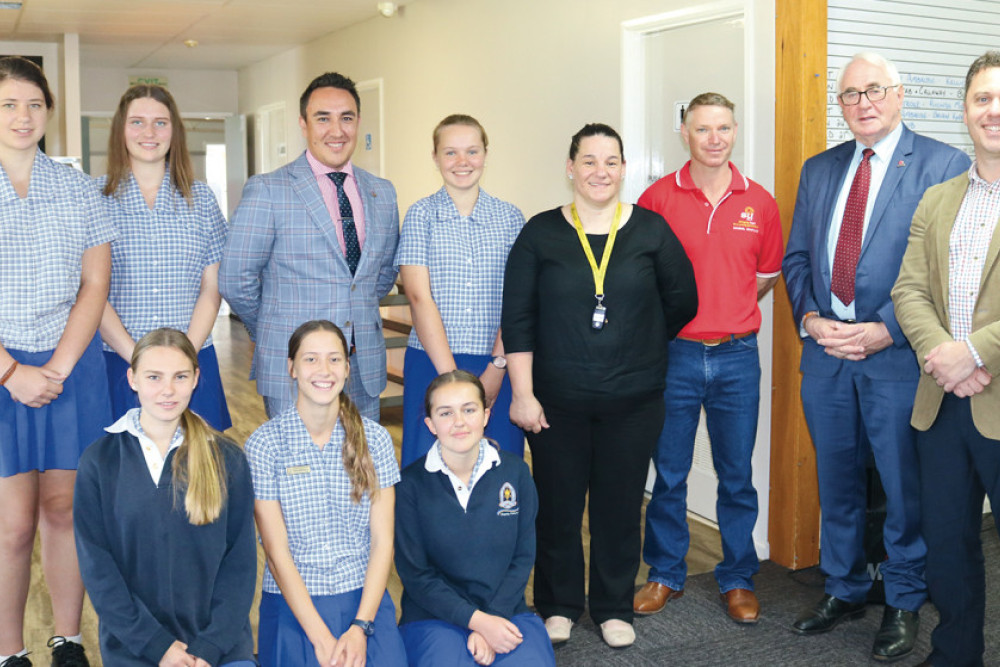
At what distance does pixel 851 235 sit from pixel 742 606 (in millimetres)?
1262

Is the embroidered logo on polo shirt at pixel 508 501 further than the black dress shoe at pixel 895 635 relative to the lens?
No

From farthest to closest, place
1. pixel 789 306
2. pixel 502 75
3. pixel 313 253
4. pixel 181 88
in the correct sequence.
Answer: pixel 181 88
pixel 502 75
pixel 789 306
pixel 313 253

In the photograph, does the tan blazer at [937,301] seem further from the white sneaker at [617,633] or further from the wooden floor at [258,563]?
the wooden floor at [258,563]

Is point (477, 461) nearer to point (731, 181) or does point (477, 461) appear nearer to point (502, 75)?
point (731, 181)

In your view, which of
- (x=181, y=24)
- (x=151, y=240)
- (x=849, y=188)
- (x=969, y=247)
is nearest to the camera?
(x=969, y=247)

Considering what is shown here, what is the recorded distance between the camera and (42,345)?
2.73 m

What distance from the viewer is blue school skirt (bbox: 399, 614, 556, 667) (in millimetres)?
2535

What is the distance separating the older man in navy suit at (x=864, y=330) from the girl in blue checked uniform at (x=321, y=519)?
4.74 ft

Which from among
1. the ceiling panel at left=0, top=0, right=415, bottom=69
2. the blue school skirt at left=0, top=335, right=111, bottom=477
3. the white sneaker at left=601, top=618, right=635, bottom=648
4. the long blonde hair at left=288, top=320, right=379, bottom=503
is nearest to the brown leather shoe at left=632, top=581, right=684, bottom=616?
the white sneaker at left=601, top=618, right=635, bottom=648

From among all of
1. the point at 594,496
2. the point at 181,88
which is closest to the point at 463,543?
the point at 594,496

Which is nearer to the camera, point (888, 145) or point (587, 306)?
point (587, 306)

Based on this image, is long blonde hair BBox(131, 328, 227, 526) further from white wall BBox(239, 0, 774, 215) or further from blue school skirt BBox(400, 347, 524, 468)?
white wall BBox(239, 0, 774, 215)

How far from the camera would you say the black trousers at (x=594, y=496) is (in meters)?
3.03

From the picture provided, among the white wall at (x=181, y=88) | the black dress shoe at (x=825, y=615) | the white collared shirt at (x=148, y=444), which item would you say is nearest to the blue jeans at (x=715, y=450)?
the black dress shoe at (x=825, y=615)
